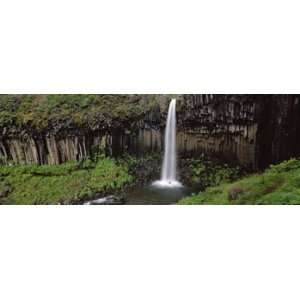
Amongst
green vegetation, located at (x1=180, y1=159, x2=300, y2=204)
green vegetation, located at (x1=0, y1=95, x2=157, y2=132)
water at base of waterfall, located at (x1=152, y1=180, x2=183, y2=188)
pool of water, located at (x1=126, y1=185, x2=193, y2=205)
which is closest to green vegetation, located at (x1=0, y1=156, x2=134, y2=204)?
pool of water, located at (x1=126, y1=185, x2=193, y2=205)

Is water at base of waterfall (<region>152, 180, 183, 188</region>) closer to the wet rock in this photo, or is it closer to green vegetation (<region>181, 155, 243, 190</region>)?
green vegetation (<region>181, 155, 243, 190</region>)

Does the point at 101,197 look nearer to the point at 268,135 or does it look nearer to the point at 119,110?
the point at 119,110

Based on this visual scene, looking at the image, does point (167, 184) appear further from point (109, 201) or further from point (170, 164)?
point (109, 201)

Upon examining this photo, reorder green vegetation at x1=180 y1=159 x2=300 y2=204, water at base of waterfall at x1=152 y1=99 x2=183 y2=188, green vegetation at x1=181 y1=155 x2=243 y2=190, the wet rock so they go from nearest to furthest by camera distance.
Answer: green vegetation at x1=180 y1=159 x2=300 y2=204 < the wet rock < green vegetation at x1=181 y1=155 x2=243 y2=190 < water at base of waterfall at x1=152 y1=99 x2=183 y2=188

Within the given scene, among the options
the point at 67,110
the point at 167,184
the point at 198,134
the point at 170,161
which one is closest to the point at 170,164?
the point at 170,161

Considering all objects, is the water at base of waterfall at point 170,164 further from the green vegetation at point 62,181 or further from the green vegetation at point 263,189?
the green vegetation at point 62,181

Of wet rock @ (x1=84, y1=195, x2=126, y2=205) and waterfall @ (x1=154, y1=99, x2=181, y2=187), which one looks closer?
wet rock @ (x1=84, y1=195, x2=126, y2=205)
